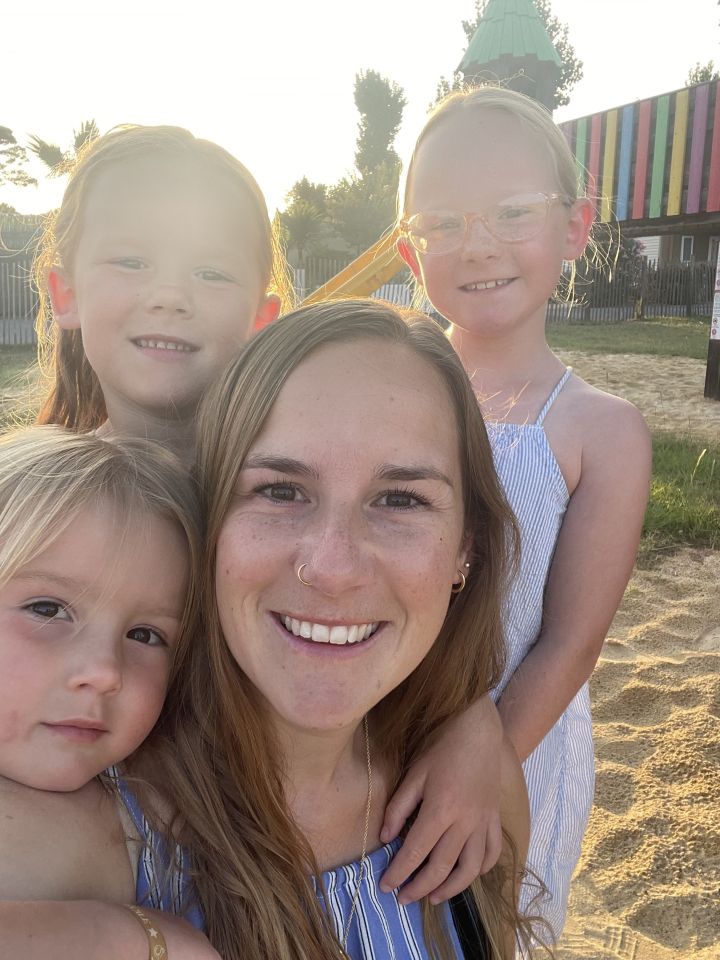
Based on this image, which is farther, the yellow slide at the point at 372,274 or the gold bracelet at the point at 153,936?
the yellow slide at the point at 372,274

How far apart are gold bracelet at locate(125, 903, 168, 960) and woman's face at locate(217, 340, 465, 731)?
34 cm

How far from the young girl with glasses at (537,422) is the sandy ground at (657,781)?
31.3 inches

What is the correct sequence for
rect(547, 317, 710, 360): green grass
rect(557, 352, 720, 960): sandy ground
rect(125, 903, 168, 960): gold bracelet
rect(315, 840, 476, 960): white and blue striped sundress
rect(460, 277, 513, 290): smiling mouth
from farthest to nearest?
rect(547, 317, 710, 360): green grass < rect(557, 352, 720, 960): sandy ground < rect(460, 277, 513, 290): smiling mouth < rect(315, 840, 476, 960): white and blue striped sundress < rect(125, 903, 168, 960): gold bracelet

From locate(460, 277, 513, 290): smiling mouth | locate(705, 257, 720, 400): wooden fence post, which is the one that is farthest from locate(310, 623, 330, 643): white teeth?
locate(705, 257, 720, 400): wooden fence post

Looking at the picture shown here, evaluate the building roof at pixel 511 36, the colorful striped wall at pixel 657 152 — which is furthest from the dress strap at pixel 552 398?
the colorful striped wall at pixel 657 152

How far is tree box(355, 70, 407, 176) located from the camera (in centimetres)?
4531

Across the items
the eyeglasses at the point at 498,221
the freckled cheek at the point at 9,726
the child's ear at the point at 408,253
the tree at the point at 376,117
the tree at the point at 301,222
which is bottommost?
the freckled cheek at the point at 9,726

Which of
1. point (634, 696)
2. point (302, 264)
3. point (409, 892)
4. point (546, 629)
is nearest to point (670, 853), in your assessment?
point (634, 696)

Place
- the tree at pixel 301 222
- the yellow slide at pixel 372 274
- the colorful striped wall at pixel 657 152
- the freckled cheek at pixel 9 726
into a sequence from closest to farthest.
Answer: the freckled cheek at pixel 9 726, the yellow slide at pixel 372 274, the colorful striped wall at pixel 657 152, the tree at pixel 301 222

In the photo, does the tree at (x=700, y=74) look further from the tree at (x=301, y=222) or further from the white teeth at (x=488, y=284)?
the white teeth at (x=488, y=284)

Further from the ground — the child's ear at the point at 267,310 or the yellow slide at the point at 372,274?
the yellow slide at the point at 372,274

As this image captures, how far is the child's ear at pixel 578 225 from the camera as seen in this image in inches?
87.2

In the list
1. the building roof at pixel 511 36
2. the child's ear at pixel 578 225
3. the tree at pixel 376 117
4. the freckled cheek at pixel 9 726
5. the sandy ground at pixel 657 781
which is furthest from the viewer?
the tree at pixel 376 117

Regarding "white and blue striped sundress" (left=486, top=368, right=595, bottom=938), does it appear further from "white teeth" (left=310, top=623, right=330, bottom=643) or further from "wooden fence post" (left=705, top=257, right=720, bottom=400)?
"wooden fence post" (left=705, top=257, right=720, bottom=400)
